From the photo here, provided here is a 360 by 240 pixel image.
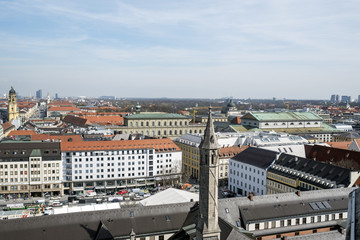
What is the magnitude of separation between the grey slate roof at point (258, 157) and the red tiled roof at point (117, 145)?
2465 centimetres

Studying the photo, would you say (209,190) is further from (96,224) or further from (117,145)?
(117,145)

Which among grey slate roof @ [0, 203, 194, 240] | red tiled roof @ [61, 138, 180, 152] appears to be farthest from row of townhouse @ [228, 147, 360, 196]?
grey slate roof @ [0, 203, 194, 240]

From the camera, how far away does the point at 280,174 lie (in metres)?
78.6

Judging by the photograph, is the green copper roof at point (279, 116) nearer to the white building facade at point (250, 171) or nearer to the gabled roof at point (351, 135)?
the gabled roof at point (351, 135)

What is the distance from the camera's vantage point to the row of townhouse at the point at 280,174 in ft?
224

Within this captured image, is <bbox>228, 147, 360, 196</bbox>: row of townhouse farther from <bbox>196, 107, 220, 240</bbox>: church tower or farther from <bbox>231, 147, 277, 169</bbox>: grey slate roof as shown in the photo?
<bbox>196, 107, 220, 240</bbox>: church tower

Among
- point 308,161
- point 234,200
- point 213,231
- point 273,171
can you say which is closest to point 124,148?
point 273,171

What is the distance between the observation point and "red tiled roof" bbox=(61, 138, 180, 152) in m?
99.8

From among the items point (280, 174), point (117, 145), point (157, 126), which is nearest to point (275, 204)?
point (280, 174)

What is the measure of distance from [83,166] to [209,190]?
72942 mm

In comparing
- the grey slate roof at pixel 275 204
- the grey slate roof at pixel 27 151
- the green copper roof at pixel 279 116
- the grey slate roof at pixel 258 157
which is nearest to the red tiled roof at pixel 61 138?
the grey slate roof at pixel 27 151

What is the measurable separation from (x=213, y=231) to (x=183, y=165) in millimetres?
88789

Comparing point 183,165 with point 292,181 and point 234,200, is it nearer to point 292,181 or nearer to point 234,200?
point 292,181

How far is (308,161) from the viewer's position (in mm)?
76312
